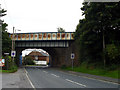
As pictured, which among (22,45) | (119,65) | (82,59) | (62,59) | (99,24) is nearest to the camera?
(119,65)

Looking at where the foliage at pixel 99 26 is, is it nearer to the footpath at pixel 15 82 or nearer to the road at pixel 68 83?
the road at pixel 68 83

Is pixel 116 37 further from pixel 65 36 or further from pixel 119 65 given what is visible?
pixel 65 36

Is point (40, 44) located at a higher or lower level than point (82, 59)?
higher

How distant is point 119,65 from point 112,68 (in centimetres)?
109

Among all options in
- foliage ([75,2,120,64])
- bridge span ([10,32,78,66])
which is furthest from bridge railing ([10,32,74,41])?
foliage ([75,2,120,64])

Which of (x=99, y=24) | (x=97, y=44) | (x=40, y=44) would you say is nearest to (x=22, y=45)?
(x=40, y=44)

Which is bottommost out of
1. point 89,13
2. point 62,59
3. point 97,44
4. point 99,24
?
point 62,59

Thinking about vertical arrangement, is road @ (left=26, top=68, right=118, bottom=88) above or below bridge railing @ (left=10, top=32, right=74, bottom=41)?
below

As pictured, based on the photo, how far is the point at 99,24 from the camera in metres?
26.5

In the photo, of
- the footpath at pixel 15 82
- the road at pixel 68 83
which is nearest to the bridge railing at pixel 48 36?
the road at pixel 68 83

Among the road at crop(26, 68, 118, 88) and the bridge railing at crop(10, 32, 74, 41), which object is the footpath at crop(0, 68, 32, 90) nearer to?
the road at crop(26, 68, 118, 88)

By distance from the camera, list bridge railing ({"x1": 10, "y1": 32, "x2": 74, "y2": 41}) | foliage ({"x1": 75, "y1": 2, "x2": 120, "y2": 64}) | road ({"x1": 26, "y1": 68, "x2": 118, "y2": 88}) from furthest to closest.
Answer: bridge railing ({"x1": 10, "y1": 32, "x2": 74, "y2": 41}) → foliage ({"x1": 75, "y1": 2, "x2": 120, "y2": 64}) → road ({"x1": 26, "y1": 68, "x2": 118, "y2": 88})

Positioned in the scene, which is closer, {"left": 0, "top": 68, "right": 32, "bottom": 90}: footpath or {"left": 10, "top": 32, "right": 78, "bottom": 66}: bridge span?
{"left": 0, "top": 68, "right": 32, "bottom": 90}: footpath

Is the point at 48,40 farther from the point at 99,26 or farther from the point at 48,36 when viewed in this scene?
the point at 99,26
